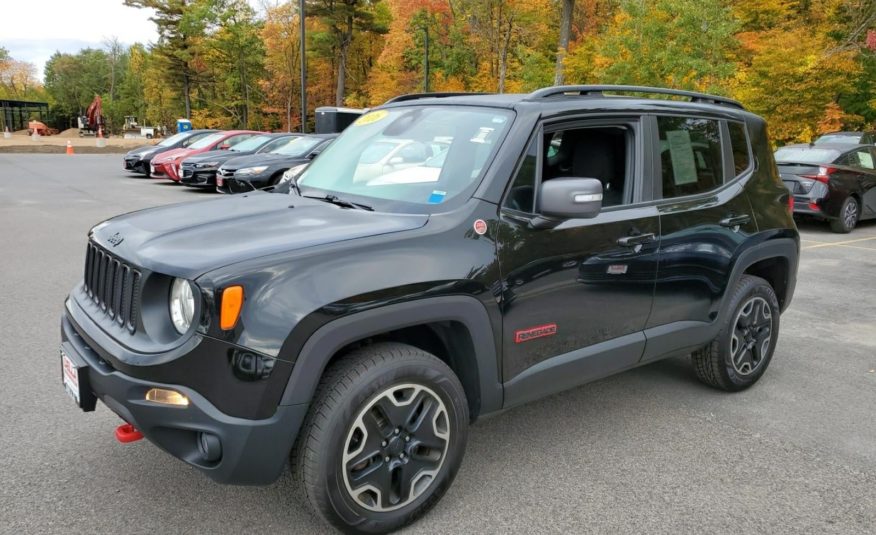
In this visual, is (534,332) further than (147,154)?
No

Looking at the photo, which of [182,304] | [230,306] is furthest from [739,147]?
[182,304]

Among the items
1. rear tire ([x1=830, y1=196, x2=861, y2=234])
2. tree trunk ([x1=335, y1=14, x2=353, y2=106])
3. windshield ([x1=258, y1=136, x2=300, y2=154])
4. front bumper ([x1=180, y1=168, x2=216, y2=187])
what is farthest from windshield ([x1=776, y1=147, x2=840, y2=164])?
tree trunk ([x1=335, y1=14, x2=353, y2=106])

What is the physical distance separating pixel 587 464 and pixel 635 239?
1.19m

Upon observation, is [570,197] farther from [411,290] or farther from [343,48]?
[343,48]

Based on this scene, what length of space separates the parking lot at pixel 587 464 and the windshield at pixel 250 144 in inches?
488

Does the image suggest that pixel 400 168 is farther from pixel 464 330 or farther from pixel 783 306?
pixel 783 306

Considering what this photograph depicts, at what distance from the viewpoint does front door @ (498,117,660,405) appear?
10.00 ft

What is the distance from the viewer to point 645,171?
12.1 ft

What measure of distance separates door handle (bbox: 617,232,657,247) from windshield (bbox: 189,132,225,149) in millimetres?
17060

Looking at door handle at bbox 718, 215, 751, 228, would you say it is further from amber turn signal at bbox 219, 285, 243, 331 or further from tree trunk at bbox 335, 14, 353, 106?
tree trunk at bbox 335, 14, 353, 106

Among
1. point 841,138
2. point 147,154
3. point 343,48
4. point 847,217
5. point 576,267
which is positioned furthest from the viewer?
point 343,48

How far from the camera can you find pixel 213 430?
2379 millimetres

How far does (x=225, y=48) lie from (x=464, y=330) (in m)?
60.8

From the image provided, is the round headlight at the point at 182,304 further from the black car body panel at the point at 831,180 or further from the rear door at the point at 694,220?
the black car body panel at the point at 831,180
